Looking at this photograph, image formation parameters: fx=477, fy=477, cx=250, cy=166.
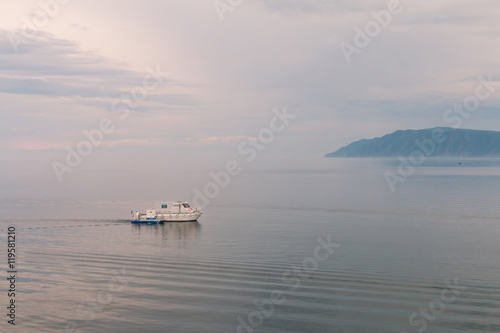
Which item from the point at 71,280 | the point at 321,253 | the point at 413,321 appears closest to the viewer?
the point at 413,321

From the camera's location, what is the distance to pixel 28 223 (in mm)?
98938

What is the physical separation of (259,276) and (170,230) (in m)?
44.6

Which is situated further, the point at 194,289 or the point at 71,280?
the point at 71,280

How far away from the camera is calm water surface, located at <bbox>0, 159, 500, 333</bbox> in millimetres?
39375

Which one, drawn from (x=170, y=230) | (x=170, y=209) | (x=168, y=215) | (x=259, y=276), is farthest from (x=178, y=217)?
(x=259, y=276)

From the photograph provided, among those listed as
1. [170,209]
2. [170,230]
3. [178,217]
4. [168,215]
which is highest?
[170,209]

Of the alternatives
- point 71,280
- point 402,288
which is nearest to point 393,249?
point 402,288

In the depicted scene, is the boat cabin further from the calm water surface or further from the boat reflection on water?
the calm water surface

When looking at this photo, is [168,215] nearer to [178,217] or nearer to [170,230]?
[178,217]

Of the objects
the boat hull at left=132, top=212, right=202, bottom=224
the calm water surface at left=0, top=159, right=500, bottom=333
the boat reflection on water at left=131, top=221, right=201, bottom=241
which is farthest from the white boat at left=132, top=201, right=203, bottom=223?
the calm water surface at left=0, top=159, right=500, bottom=333

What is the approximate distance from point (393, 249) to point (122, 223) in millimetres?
57640

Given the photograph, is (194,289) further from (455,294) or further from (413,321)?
(455,294)

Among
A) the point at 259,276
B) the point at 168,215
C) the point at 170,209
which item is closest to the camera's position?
the point at 259,276

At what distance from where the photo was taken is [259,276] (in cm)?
5256
